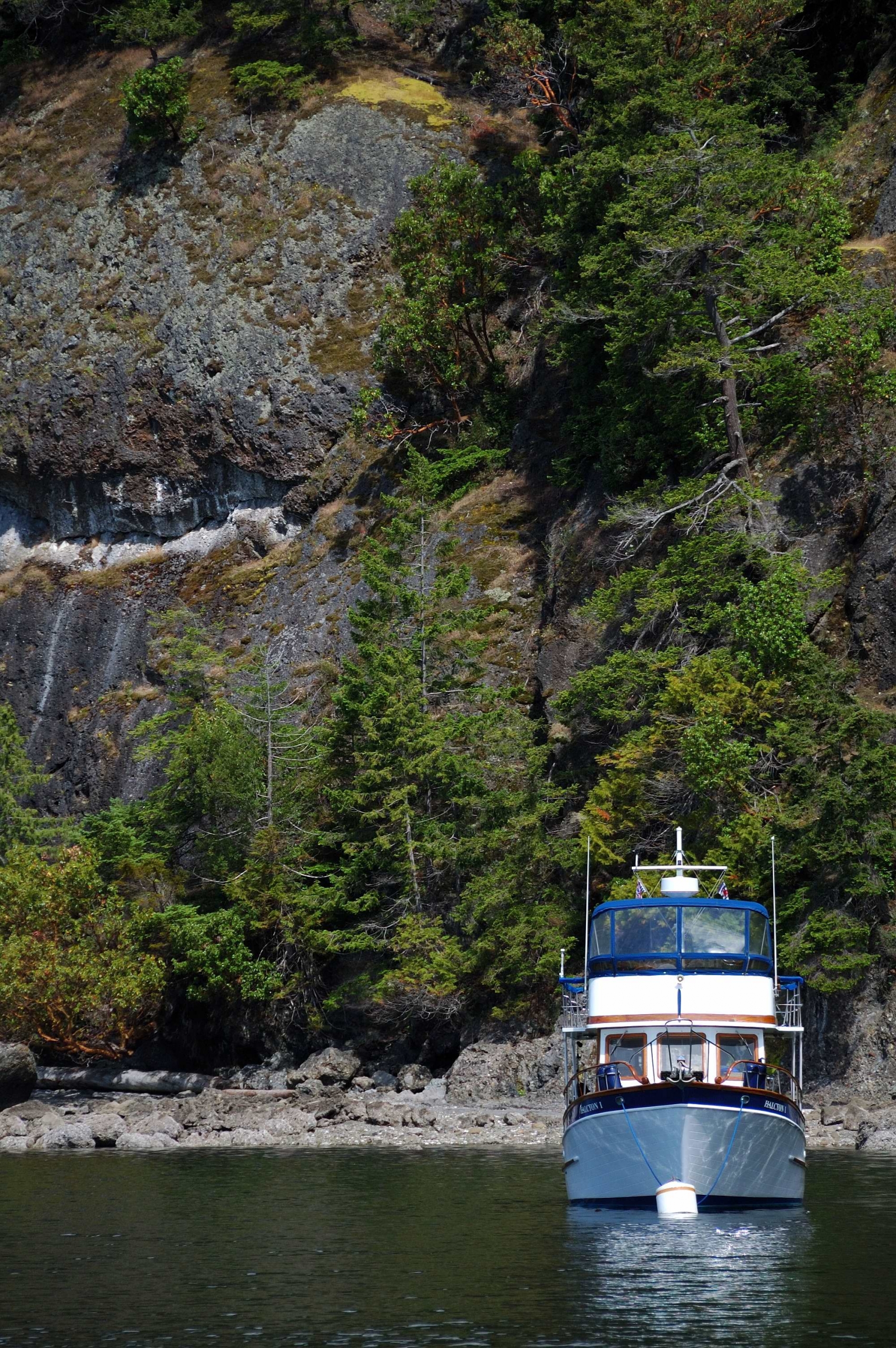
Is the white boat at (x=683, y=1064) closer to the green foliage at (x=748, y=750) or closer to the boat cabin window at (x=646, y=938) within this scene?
the boat cabin window at (x=646, y=938)

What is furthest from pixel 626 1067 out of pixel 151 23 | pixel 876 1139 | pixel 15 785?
pixel 151 23

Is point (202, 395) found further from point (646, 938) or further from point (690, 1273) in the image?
point (690, 1273)

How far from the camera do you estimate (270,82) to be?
254 feet

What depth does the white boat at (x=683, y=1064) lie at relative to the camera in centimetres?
2392

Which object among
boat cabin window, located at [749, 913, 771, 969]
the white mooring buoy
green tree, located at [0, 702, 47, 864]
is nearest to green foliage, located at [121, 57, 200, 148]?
green tree, located at [0, 702, 47, 864]

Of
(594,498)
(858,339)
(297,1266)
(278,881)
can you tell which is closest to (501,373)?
(594,498)

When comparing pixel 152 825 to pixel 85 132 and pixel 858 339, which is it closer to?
pixel 858 339

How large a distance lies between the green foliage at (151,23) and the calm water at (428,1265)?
69542 millimetres

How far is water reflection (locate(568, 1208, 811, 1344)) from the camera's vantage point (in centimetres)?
1739

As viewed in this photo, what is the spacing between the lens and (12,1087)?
146 feet

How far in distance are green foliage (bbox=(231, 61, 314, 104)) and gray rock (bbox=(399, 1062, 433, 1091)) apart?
54423 millimetres

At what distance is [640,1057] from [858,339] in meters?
27.0

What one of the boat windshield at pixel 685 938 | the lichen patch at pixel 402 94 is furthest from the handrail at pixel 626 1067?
the lichen patch at pixel 402 94

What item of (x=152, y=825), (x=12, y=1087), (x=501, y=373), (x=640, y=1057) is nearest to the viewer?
A: (x=640, y=1057)
